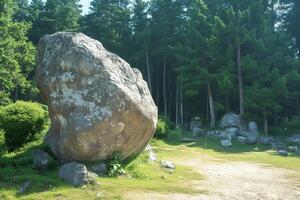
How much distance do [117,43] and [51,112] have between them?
98.7ft

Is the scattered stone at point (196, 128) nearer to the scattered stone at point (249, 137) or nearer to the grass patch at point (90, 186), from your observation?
the scattered stone at point (249, 137)

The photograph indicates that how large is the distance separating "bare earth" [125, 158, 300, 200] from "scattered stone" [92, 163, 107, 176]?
1943 mm

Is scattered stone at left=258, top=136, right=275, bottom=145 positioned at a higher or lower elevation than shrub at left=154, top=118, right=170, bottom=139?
lower

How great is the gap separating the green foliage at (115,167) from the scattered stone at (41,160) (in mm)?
1906

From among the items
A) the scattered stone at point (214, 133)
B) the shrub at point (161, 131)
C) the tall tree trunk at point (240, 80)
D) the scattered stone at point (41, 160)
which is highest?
the tall tree trunk at point (240, 80)

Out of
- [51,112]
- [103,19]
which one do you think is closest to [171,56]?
[103,19]

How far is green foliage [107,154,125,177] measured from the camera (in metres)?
13.1

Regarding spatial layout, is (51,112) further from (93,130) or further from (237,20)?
(237,20)

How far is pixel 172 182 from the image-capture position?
1313cm

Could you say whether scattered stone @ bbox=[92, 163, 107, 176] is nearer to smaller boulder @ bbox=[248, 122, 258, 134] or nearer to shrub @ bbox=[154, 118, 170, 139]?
shrub @ bbox=[154, 118, 170, 139]

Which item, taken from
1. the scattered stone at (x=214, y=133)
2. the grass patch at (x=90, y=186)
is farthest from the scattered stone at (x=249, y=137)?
the grass patch at (x=90, y=186)

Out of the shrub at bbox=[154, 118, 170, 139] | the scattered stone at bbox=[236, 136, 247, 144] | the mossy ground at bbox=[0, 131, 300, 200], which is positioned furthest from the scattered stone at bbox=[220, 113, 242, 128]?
the mossy ground at bbox=[0, 131, 300, 200]

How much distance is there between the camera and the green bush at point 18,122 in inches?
632

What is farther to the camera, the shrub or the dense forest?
the dense forest
